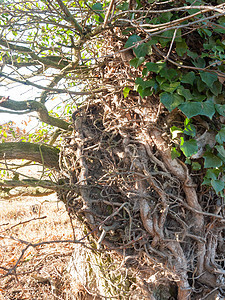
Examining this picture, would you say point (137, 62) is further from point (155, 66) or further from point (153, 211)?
point (153, 211)

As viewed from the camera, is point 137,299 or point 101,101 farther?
point 101,101

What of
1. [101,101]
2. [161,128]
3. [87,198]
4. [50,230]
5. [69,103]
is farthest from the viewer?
[50,230]

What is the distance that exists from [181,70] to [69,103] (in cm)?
151

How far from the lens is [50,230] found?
3.96 metres

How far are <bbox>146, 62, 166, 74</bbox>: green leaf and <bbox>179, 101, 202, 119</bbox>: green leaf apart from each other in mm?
333

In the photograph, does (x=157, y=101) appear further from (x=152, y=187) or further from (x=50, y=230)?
(x=50, y=230)

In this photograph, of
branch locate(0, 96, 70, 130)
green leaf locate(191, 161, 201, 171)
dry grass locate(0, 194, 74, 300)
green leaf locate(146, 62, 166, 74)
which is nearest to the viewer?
green leaf locate(146, 62, 166, 74)

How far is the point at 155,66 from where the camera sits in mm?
1838

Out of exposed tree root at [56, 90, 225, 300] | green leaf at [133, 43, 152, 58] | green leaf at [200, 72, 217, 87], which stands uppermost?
green leaf at [133, 43, 152, 58]

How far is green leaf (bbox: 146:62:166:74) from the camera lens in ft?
5.99

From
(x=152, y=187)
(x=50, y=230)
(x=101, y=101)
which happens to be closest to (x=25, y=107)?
(x=101, y=101)

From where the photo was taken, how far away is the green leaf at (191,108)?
172 centimetres

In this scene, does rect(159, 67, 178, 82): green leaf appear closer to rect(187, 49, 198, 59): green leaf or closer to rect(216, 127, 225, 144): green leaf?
rect(187, 49, 198, 59): green leaf

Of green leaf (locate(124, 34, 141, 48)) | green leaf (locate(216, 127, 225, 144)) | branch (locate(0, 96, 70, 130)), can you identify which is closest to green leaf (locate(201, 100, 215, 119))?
green leaf (locate(216, 127, 225, 144))
